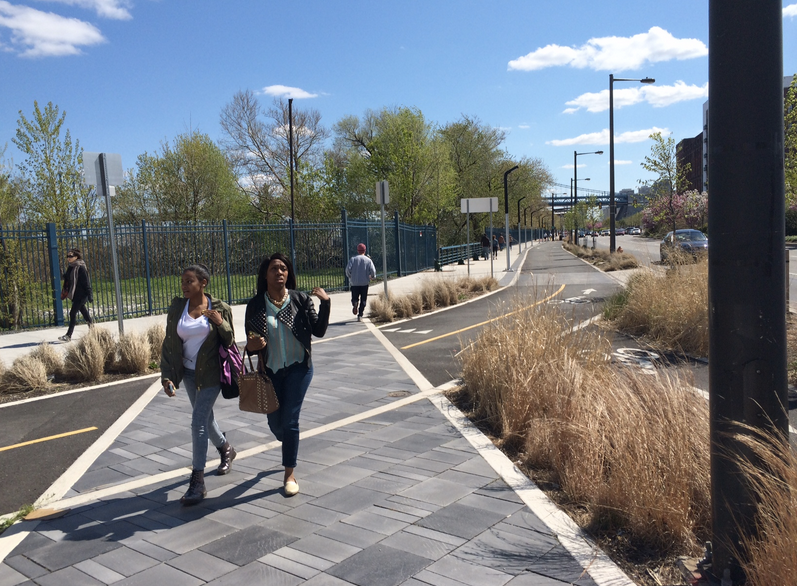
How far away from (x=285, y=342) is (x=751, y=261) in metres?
2.98

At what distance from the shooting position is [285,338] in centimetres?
472

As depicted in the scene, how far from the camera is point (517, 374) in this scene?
6137 millimetres

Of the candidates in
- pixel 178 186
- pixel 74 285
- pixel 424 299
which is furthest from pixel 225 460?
pixel 178 186

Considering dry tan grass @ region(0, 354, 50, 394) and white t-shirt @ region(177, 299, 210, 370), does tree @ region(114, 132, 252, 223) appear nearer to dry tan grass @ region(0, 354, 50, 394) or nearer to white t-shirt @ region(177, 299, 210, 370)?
dry tan grass @ region(0, 354, 50, 394)

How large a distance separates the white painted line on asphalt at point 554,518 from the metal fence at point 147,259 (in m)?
12.3

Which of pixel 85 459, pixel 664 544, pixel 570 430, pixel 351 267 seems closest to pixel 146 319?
pixel 351 267

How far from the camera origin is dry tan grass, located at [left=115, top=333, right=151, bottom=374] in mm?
9734

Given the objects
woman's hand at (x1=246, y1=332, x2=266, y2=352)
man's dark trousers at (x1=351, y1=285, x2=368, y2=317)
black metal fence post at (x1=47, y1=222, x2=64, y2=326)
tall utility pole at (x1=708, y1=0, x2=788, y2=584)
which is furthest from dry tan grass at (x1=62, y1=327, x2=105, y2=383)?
tall utility pole at (x1=708, y1=0, x2=788, y2=584)

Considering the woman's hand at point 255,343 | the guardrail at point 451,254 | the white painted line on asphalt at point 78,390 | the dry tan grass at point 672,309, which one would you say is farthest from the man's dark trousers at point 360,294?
the guardrail at point 451,254

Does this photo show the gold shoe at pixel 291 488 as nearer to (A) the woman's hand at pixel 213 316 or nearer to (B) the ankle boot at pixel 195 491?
(B) the ankle boot at pixel 195 491

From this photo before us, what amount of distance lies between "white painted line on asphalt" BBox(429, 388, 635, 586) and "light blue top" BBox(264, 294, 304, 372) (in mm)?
1715

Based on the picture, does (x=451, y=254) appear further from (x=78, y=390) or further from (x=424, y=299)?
(x=78, y=390)

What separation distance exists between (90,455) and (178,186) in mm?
31959

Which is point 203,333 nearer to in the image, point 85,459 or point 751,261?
point 85,459
